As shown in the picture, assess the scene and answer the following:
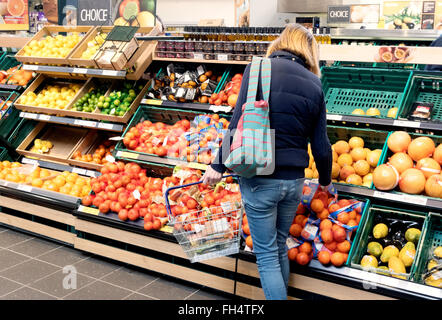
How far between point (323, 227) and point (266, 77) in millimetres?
1163

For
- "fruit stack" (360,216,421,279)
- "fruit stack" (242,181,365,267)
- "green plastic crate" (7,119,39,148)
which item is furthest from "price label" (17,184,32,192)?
"fruit stack" (360,216,421,279)

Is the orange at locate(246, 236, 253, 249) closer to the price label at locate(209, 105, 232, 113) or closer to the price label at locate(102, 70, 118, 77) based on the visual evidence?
the price label at locate(209, 105, 232, 113)

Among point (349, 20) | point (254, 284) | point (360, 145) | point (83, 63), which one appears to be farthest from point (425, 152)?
point (349, 20)

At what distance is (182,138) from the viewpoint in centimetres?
396

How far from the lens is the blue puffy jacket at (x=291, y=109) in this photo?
2.37m

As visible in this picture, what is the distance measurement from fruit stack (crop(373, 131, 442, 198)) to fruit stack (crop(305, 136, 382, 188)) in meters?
0.17

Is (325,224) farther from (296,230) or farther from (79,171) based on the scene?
A: (79,171)

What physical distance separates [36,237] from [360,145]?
3296 mm

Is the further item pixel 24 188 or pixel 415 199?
pixel 24 188

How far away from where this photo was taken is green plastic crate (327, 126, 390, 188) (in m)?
3.31

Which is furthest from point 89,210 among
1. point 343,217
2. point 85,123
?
point 343,217

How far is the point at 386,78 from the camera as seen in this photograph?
3.50 meters

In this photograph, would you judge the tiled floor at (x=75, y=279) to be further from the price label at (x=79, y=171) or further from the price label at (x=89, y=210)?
the price label at (x=79, y=171)
